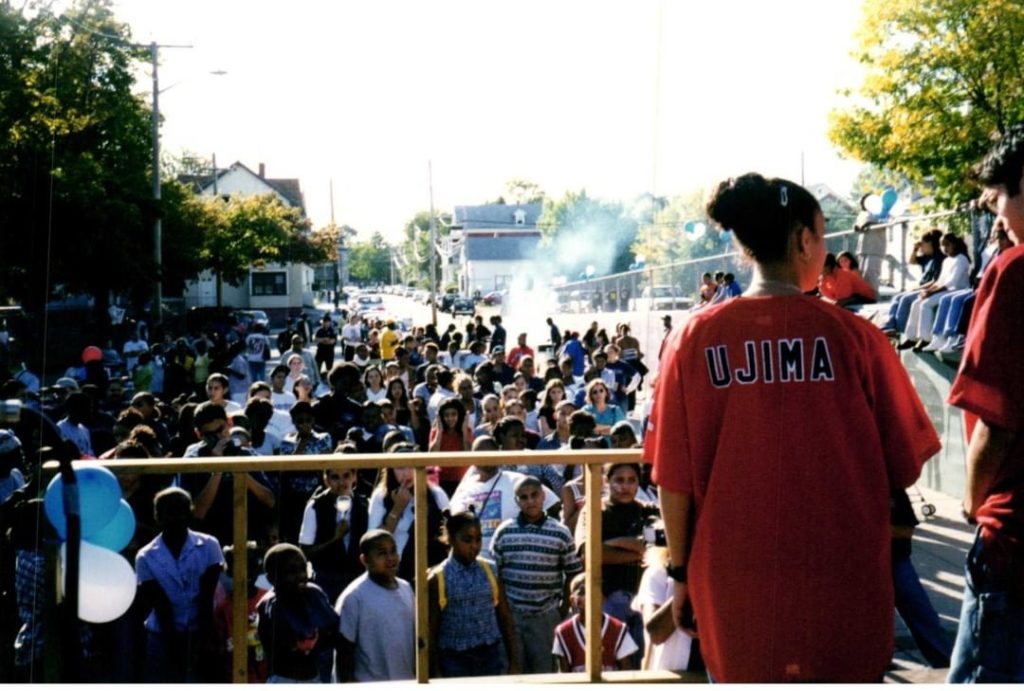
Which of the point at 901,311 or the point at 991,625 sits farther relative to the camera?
the point at 901,311

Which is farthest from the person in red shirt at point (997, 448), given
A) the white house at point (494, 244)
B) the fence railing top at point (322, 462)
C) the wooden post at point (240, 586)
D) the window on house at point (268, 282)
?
the white house at point (494, 244)

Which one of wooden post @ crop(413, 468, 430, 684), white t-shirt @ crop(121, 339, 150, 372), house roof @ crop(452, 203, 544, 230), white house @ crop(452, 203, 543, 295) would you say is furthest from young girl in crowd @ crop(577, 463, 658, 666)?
house roof @ crop(452, 203, 544, 230)

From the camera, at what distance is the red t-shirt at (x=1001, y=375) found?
219 cm

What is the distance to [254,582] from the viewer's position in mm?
4754

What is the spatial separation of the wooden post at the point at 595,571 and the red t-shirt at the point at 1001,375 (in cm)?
191

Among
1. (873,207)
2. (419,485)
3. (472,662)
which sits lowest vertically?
(472,662)

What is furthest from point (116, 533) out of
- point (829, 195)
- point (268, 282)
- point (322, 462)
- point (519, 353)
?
point (829, 195)

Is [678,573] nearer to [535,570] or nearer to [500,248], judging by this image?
[535,570]

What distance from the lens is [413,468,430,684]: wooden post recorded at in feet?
13.3

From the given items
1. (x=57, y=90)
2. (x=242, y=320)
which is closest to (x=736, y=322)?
(x=57, y=90)

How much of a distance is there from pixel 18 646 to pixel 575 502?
99.5 inches

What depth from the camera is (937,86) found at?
1975cm

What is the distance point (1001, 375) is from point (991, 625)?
1.79 feet

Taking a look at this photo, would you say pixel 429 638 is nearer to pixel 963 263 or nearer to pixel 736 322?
pixel 736 322
